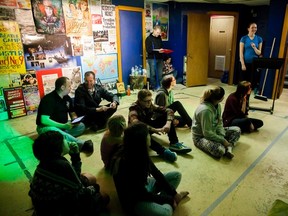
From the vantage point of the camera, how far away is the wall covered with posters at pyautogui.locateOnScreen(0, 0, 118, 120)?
3.81 meters

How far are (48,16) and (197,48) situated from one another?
149 inches

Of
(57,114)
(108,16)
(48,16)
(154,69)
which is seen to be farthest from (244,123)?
(48,16)

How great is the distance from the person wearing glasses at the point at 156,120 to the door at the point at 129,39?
9.84 feet

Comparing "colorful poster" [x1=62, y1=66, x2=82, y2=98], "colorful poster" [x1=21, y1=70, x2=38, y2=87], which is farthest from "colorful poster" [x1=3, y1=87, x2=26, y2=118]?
"colorful poster" [x1=62, y1=66, x2=82, y2=98]

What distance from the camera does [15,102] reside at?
4016 millimetres

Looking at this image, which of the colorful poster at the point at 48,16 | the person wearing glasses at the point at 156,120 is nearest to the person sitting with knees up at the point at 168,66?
the colorful poster at the point at 48,16

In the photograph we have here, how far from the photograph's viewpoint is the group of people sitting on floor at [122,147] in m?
1.32

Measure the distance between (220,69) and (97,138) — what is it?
18.2 feet

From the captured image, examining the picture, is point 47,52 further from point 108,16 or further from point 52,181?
point 52,181

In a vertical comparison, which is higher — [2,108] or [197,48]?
[197,48]

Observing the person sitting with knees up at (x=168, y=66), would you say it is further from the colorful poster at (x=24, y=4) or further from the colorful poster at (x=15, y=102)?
the colorful poster at (x=15, y=102)

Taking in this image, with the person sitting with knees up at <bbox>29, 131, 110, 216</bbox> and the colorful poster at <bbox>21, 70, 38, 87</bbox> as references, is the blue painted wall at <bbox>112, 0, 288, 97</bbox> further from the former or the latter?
the person sitting with knees up at <bbox>29, 131, 110, 216</bbox>

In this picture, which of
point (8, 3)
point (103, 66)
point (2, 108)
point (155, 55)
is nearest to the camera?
point (8, 3)

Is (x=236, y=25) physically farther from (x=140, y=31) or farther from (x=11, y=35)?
(x=11, y=35)
